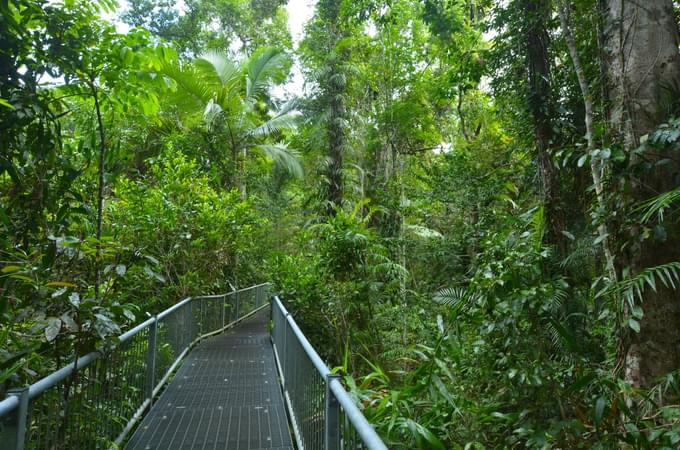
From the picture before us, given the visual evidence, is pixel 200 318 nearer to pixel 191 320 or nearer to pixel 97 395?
pixel 191 320

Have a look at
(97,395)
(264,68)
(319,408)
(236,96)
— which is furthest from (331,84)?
(319,408)

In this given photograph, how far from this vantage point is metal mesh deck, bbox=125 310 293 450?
4.17 meters

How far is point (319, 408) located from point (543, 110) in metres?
5.01

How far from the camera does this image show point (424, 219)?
1387cm

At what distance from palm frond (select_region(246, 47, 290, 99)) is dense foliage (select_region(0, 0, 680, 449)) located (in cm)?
209

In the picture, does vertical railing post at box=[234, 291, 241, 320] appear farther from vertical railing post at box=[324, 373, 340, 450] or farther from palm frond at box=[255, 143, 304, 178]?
vertical railing post at box=[324, 373, 340, 450]

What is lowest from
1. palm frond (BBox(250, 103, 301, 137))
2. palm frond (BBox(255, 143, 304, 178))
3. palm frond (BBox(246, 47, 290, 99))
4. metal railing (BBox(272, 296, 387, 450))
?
metal railing (BBox(272, 296, 387, 450))

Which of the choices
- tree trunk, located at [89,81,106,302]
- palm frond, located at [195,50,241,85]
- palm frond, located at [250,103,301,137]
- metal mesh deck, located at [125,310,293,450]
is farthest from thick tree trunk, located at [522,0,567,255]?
palm frond, located at [195,50,241,85]

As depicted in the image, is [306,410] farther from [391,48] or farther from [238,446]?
[391,48]

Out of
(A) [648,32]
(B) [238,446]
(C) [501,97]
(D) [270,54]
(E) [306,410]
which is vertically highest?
(D) [270,54]

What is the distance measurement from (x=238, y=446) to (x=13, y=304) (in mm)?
2266

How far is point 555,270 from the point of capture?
18.3ft

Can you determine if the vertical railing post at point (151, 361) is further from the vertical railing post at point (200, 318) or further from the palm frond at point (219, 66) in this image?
the palm frond at point (219, 66)

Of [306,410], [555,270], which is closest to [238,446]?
[306,410]
